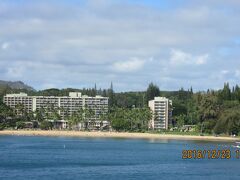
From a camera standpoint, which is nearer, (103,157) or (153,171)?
(153,171)

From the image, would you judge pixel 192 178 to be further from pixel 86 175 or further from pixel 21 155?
pixel 21 155

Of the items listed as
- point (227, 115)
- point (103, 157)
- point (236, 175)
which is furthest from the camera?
point (227, 115)

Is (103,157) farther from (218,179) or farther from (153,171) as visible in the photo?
(218,179)

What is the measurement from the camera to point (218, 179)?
244 feet

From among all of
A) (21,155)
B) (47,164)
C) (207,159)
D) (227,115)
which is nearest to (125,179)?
(47,164)

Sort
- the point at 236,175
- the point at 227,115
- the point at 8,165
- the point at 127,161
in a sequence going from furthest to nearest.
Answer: the point at 227,115 → the point at 127,161 → the point at 8,165 → the point at 236,175

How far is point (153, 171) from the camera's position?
274 feet

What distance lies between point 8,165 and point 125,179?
955 inches
